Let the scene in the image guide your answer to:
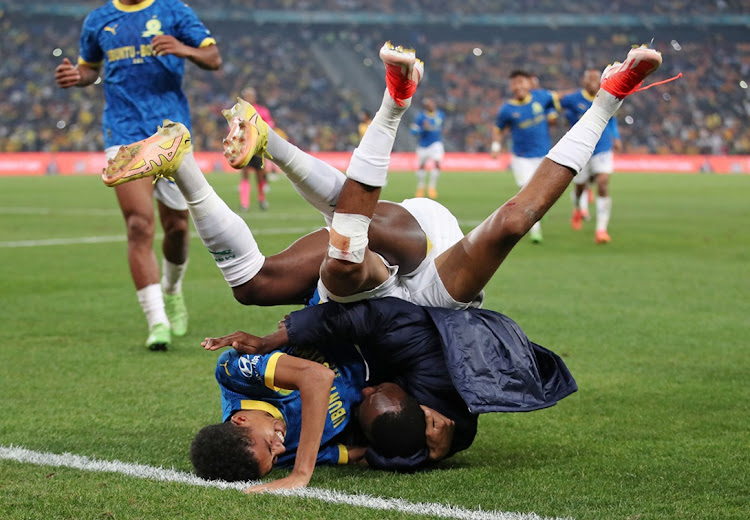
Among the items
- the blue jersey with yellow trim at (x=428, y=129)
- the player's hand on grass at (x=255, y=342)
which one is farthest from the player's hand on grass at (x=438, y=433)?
the blue jersey with yellow trim at (x=428, y=129)

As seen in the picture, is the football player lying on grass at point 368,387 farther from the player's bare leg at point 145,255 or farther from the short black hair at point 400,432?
the player's bare leg at point 145,255

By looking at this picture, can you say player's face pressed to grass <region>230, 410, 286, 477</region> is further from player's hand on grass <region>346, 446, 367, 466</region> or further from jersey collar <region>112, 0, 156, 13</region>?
jersey collar <region>112, 0, 156, 13</region>

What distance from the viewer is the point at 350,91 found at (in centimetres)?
4962

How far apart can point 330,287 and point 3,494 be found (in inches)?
59.2

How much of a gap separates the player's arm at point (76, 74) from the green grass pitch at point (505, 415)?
1744 mm

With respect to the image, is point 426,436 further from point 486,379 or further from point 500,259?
point 500,259

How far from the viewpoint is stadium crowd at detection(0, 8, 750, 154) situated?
141 ft

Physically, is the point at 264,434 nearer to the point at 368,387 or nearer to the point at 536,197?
the point at 368,387

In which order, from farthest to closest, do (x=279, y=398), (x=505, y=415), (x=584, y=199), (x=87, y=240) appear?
(x=584, y=199) < (x=87, y=240) < (x=505, y=415) < (x=279, y=398)

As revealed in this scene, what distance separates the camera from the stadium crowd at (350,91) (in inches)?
1697

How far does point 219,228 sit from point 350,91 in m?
45.7

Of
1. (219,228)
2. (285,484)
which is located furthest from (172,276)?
(285,484)

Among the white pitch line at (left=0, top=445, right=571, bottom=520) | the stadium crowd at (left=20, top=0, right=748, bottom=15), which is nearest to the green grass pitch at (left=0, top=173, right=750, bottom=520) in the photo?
the white pitch line at (left=0, top=445, right=571, bottom=520)

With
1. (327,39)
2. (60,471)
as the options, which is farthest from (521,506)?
(327,39)
